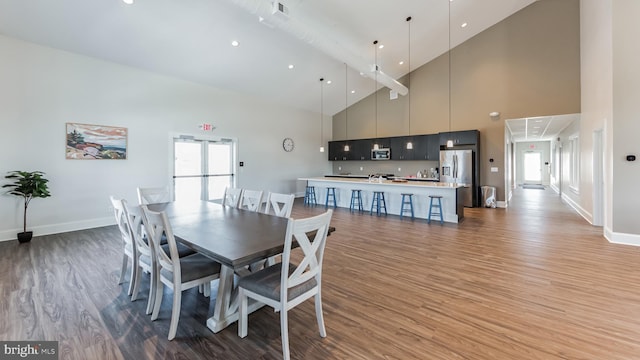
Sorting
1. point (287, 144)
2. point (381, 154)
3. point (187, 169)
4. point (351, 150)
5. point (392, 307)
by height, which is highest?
point (287, 144)

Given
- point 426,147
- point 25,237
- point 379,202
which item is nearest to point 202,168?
point 25,237

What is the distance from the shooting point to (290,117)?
9.24 metres

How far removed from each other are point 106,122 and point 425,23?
7.32 metres

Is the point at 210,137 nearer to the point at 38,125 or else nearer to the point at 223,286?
the point at 38,125

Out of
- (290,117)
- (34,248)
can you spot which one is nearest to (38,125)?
(34,248)

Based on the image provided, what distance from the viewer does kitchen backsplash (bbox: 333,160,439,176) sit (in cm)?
892

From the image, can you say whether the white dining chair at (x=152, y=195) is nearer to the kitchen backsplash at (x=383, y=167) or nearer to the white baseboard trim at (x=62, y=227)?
the white baseboard trim at (x=62, y=227)

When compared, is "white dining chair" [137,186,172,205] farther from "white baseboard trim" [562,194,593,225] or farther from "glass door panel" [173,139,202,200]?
"white baseboard trim" [562,194,593,225]

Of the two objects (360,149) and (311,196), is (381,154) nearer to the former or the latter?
(360,149)

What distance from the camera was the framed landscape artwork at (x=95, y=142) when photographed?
198 inches

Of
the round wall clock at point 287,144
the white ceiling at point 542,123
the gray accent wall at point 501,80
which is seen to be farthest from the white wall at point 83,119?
the white ceiling at point 542,123

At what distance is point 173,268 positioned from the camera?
1.96 metres

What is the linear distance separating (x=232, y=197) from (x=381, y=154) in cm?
664

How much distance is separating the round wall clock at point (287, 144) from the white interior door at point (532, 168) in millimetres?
14685
